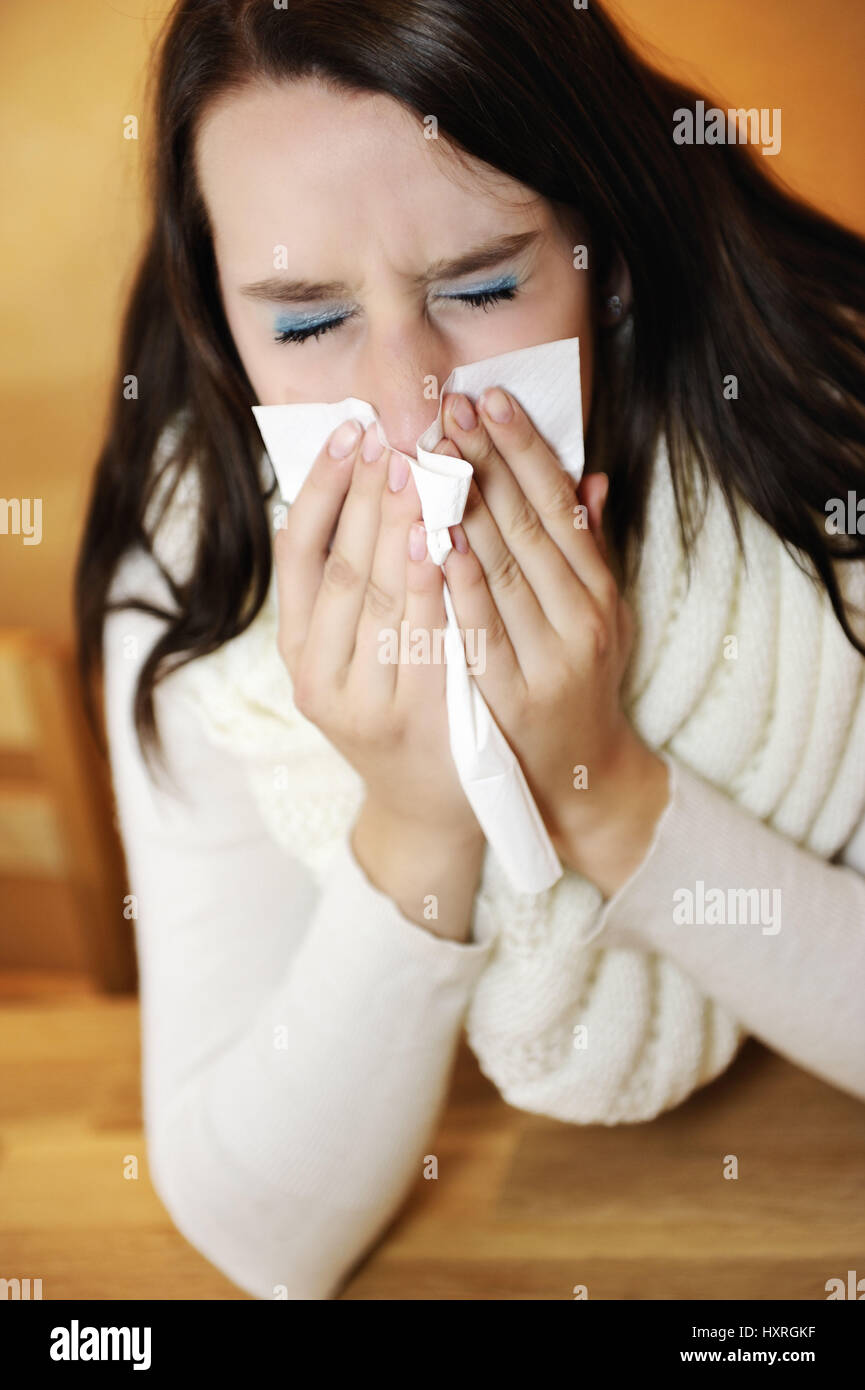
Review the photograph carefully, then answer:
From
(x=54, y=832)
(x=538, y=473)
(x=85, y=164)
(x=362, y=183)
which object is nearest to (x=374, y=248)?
(x=362, y=183)

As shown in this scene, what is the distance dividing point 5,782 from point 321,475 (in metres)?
0.55

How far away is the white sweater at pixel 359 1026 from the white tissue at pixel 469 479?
0.25 feet

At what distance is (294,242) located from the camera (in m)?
0.60

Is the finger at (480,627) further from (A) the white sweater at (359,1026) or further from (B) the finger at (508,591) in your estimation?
(A) the white sweater at (359,1026)

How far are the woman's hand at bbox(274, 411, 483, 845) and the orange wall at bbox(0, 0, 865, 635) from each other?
0.96 ft

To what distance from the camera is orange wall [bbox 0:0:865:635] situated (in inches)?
27.3

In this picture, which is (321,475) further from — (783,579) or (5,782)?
(5,782)

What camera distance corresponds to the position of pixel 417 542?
614 mm

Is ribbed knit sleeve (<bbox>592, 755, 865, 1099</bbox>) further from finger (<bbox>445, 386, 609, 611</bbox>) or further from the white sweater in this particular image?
finger (<bbox>445, 386, 609, 611</bbox>)

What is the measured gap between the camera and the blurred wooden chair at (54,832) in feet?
3.25

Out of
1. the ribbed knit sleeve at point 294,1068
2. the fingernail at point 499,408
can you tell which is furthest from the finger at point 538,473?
the ribbed knit sleeve at point 294,1068

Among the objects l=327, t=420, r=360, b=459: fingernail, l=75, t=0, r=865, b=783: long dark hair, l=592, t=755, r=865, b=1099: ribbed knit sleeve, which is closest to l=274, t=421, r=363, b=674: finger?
l=327, t=420, r=360, b=459: fingernail

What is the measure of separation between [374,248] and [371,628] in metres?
0.19
